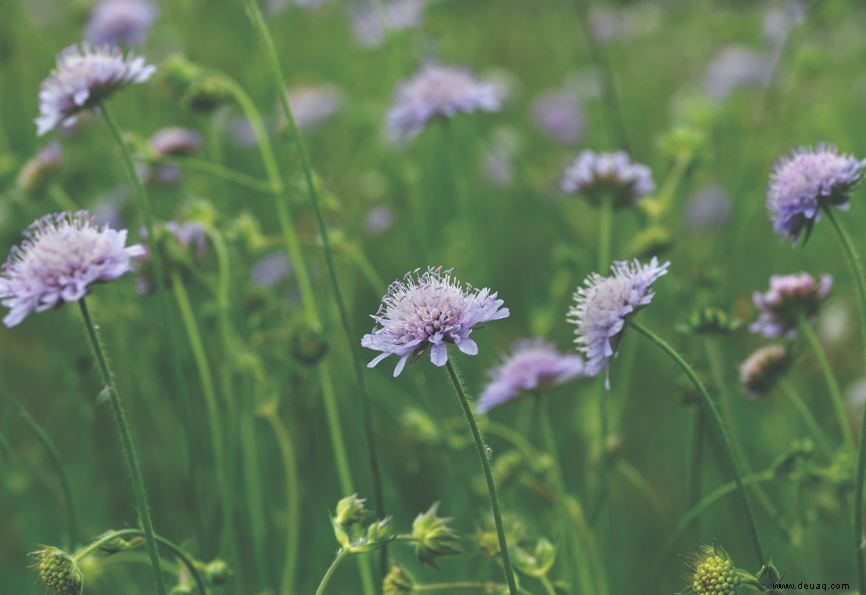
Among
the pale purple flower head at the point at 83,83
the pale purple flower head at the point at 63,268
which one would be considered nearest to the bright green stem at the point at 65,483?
the pale purple flower head at the point at 63,268

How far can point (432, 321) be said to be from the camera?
1.41m

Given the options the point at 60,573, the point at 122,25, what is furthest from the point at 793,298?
the point at 122,25

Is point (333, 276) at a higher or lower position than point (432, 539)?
higher

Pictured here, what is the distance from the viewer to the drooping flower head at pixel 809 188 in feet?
5.04

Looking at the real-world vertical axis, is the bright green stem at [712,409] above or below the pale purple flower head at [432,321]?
below

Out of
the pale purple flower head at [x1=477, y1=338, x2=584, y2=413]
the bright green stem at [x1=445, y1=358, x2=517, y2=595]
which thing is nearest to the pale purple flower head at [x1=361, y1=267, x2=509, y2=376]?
the bright green stem at [x1=445, y1=358, x2=517, y2=595]

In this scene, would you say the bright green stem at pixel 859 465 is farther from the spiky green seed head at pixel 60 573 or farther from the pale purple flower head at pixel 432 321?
the spiky green seed head at pixel 60 573

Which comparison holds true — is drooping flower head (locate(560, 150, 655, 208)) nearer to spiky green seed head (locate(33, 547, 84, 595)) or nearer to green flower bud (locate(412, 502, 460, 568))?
green flower bud (locate(412, 502, 460, 568))

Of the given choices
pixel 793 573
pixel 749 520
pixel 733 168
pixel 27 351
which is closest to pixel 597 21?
pixel 733 168

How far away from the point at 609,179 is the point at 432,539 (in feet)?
3.23

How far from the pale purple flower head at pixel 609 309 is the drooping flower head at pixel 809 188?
0.28 metres

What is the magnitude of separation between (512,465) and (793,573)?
0.72 metres

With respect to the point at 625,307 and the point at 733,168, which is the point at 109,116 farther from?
the point at 733,168

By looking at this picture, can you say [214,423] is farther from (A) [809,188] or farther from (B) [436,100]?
(A) [809,188]
